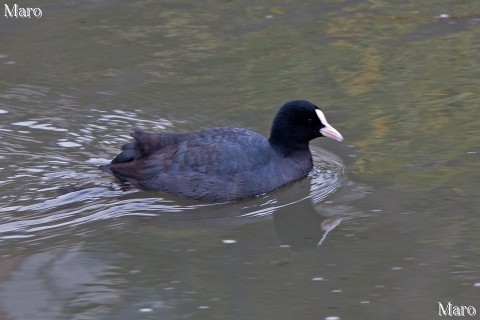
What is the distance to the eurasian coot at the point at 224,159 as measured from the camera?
755cm

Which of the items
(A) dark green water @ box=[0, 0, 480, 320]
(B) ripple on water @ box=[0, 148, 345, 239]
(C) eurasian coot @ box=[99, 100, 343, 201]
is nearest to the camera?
(A) dark green water @ box=[0, 0, 480, 320]

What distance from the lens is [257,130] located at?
8812 millimetres

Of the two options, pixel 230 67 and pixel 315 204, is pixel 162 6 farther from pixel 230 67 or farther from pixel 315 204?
pixel 315 204

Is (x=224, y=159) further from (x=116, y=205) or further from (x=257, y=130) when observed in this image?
(x=257, y=130)

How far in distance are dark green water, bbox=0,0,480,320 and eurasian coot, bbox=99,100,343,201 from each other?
0.40ft

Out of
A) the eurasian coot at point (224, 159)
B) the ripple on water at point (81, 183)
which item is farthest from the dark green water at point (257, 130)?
the eurasian coot at point (224, 159)

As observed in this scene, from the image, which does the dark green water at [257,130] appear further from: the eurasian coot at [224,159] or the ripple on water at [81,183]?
the eurasian coot at [224,159]

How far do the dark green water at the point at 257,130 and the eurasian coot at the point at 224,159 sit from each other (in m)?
0.12

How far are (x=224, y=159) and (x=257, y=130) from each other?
1.28 meters

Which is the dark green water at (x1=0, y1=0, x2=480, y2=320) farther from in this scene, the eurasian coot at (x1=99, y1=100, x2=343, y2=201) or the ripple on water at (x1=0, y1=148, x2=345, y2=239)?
the eurasian coot at (x1=99, y1=100, x2=343, y2=201)

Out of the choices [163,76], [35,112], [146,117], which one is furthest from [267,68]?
[35,112]

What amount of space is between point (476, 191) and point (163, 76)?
401cm

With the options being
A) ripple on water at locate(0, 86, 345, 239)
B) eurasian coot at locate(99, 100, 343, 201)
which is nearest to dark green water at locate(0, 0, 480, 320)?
→ ripple on water at locate(0, 86, 345, 239)

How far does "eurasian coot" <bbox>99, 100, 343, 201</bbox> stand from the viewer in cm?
755
